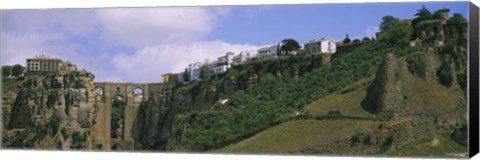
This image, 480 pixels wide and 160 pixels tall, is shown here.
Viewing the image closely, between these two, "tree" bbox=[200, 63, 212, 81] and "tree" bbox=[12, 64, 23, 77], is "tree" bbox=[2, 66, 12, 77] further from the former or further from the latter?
"tree" bbox=[200, 63, 212, 81]

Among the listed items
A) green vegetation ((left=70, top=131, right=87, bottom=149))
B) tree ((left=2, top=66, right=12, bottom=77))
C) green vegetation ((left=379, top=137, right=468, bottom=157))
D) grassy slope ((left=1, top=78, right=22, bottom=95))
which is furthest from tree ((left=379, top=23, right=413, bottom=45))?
grassy slope ((left=1, top=78, right=22, bottom=95))

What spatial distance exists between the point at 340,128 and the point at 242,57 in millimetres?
2643

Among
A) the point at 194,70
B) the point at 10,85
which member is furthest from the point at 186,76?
the point at 10,85

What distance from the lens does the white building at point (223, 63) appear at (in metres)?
18.3

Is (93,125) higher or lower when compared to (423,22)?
lower

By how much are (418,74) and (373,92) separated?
96 cm

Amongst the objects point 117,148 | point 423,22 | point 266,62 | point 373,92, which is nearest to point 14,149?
point 117,148

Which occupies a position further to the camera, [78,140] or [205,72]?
[78,140]

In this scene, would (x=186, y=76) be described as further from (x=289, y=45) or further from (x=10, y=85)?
(x=10, y=85)

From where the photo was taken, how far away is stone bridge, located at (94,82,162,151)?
64.3 feet

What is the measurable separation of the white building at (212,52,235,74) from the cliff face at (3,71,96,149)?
2.83m

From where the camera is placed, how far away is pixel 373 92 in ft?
57.1

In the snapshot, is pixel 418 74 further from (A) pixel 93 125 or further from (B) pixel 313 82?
(A) pixel 93 125

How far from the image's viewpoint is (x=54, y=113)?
67.5 feet
